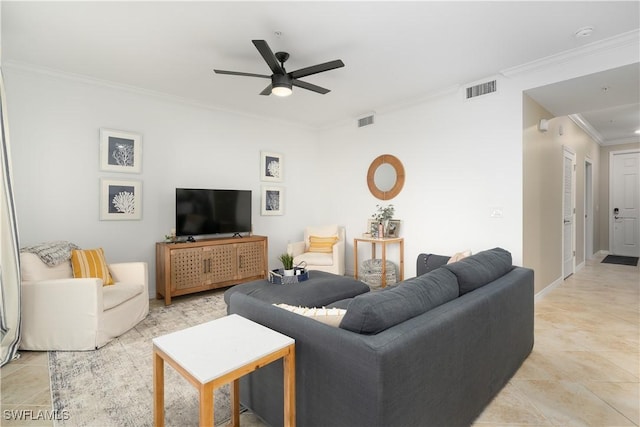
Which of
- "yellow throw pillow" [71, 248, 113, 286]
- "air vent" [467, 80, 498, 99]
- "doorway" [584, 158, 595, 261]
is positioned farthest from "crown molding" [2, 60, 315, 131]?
"doorway" [584, 158, 595, 261]

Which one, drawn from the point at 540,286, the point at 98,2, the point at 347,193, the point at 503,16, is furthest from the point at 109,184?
the point at 540,286

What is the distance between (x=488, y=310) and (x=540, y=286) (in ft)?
9.25

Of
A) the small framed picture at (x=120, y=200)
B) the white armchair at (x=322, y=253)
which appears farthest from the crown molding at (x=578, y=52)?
the small framed picture at (x=120, y=200)

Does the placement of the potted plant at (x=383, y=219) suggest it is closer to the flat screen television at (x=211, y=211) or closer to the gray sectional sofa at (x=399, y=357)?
the flat screen television at (x=211, y=211)

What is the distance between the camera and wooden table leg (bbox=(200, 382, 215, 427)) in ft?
3.49

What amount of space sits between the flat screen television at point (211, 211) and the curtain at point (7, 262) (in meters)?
1.70

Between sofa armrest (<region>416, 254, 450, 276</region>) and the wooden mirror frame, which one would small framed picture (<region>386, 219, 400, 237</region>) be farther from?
sofa armrest (<region>416, 254, 450, 276</region>)

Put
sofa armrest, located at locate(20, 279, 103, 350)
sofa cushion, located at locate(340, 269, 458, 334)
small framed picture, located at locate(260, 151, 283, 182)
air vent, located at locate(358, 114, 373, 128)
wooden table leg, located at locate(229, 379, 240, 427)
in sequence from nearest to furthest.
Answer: sofa cushion, located at locate(340, 269, 458, 334)
wooden table leg, located at locate(229, 379, 240, 427)
sofa armrest, located at locate(20, 279, 103, 350)
air vent, located at locate(358, 114, 373, 128)
small framed picture, located at locate(260, 151, 283, 182)

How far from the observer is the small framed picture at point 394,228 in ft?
15.5

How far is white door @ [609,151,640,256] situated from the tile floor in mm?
4526

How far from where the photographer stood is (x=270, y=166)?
5422 millimetres

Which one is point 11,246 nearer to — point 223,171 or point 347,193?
point 223,171

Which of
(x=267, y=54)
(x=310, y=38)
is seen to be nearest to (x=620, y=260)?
(x=310, y=38)

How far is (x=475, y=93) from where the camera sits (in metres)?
3.85
